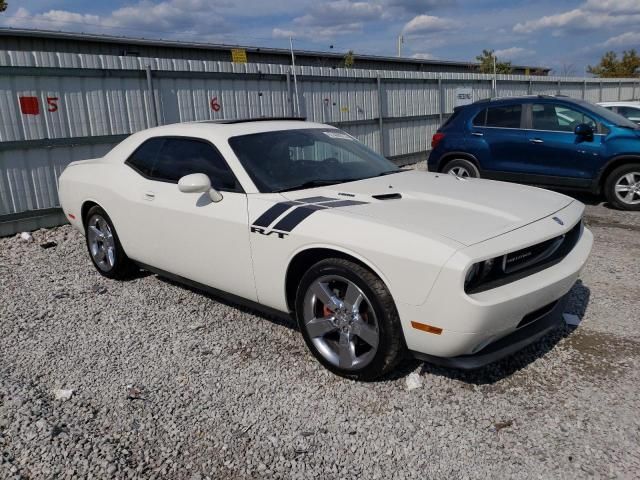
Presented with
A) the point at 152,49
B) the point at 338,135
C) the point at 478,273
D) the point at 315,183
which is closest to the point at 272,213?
the point at 315,183

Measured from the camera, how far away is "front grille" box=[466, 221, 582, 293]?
2787mm

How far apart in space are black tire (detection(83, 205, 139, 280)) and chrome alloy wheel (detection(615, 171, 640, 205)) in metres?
6.73

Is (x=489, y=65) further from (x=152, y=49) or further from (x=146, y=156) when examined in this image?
(x=146, y=156)

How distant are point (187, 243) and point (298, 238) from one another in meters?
1.21

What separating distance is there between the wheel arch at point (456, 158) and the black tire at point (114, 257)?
5.75 meters

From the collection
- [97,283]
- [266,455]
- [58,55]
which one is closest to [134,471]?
[266,455]

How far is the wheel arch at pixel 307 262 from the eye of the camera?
2.94 meters

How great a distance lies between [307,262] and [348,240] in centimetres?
47

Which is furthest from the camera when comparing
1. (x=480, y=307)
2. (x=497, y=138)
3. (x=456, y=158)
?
(x=456, y=158)

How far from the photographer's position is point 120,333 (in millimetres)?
4105

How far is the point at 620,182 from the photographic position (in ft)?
25.2

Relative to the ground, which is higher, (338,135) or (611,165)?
(338,135)

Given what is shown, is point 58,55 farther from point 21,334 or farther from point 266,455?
point 266,455

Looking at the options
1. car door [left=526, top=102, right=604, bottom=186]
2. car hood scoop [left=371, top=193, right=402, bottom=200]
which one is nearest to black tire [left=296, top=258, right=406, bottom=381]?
car hood scoop [left=371, top=193, right=402, bottom=200]
